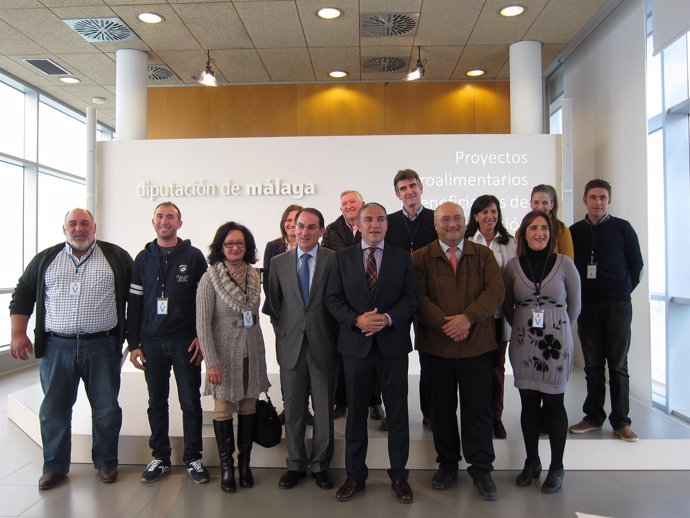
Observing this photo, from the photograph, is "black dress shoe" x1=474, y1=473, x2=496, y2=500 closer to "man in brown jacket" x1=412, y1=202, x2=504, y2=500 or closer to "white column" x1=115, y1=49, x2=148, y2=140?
"man in brown jacket" x1=412, y1=202, x2=504, y2=500

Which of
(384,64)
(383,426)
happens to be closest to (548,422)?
(383,426)

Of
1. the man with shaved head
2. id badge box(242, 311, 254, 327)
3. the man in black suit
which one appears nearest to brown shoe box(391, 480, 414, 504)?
the man in black suit

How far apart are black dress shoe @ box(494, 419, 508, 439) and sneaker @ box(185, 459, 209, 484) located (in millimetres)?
1862

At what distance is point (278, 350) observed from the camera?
121 inches

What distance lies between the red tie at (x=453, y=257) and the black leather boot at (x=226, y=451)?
5.23 feet

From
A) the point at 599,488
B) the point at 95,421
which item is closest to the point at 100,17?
the point at 95,421

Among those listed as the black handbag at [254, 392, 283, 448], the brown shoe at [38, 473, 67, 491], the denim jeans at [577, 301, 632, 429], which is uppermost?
the denim jeans at [577, 301, 632, 429]

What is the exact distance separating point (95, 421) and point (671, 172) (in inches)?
189

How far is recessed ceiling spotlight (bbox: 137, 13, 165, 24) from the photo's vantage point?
5430 millimetres

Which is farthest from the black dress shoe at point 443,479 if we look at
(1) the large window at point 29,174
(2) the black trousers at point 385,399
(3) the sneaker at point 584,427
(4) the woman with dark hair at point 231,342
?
(1) the large window at point 29,174

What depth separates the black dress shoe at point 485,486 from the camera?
289cm

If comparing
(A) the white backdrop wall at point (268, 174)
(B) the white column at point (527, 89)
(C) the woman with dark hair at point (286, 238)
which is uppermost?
(B) the white column at point (527, 89)

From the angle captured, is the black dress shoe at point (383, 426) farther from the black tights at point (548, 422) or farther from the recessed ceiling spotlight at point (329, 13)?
the recessed ceiling spotlight at point (329, 13)

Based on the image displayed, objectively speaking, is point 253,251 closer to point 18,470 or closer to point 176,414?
point 176,414
